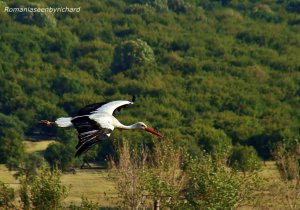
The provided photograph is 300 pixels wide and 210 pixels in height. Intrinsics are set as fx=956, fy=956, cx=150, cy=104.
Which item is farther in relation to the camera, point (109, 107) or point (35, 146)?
point (35, 146)

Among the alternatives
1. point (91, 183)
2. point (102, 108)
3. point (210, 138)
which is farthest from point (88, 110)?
point (210, 138)

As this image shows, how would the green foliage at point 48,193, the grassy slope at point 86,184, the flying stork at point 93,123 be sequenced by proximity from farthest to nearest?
the grassy slope at point 86,184 < the green foliage at point 48,193 < the flying stork at point 93,123

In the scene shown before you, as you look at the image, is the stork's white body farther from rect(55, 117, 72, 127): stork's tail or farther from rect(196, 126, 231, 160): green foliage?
rect(196, 126, 231, 160): green foliage

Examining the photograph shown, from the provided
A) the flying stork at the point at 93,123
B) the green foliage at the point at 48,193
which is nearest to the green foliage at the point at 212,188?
the green foliage at the point at 48,193

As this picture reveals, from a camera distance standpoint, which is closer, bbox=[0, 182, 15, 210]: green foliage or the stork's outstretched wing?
the stork's outstretched wing

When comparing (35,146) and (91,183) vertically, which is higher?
(91,183)

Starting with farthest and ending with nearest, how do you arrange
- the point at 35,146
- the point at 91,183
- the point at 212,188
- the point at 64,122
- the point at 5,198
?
the point at 35,146, the point at 91,183, the point at 5,198, the point at 212,188, the point at 64,122

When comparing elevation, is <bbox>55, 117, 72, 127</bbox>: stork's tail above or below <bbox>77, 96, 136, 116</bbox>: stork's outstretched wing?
below

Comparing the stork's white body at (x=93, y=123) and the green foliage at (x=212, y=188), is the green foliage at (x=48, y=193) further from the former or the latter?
the stork's white body at (x=93, y=123)

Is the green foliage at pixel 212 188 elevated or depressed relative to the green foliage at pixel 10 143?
elevated

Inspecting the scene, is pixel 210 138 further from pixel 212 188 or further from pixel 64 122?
pixel 64 122

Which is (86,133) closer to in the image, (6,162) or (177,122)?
(6,162)

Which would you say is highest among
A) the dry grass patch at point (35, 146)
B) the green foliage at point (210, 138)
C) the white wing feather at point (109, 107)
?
the white wing feather at point (109, 107)

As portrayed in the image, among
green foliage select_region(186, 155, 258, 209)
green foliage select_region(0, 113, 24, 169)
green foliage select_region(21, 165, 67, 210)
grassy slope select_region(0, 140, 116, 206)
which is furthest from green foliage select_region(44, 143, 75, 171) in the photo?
green foliage select_region(186, 155, 258, 209)
